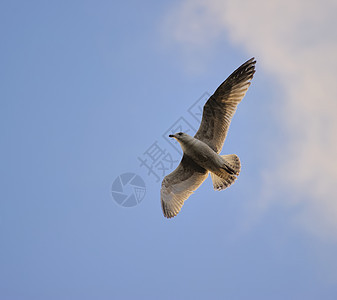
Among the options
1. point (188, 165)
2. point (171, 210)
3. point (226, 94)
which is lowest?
point (171, 210)

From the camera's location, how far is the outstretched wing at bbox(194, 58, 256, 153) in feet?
36.8

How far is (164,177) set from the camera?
38.8 ft

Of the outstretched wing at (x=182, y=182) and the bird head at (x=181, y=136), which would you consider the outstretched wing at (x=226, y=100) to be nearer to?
the bird head at (x=181, y=136)

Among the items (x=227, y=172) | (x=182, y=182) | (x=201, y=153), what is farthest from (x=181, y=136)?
(x=227, y=172)

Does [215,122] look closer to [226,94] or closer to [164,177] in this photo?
[226,94]

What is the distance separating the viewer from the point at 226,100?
1125 centimetres

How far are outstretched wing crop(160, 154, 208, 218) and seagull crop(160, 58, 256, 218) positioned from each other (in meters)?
0.02

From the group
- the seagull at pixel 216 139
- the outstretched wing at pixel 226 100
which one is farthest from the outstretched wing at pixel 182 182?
the outstretched wing at pixel 226 100

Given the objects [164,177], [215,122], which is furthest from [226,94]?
[164,177]

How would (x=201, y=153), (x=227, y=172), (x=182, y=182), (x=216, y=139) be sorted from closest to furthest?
(x=201, y=153)
(x=227, y=172)
(x=216, y=139)
(x=182, y=182)

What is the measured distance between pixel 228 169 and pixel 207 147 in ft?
2.42

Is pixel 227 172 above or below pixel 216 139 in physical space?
below

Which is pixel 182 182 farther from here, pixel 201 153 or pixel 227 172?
pixel 227 172

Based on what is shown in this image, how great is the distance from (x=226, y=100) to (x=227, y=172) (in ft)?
5.76
